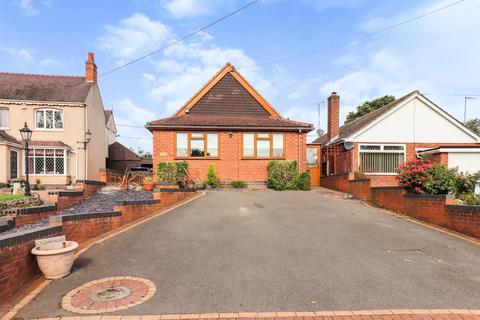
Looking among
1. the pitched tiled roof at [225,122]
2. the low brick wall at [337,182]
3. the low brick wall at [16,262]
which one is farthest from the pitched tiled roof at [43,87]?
the low brick wall at [16,262]

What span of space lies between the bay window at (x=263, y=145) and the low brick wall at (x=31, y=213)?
410 inches

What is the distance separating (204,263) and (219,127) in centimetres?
1224

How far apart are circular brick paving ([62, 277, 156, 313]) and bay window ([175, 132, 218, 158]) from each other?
1268cm

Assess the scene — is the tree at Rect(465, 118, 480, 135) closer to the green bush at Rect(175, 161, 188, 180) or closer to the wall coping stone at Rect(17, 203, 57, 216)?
the green bush at Rect(175, 161, 188, 180)

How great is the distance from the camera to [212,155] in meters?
17.9

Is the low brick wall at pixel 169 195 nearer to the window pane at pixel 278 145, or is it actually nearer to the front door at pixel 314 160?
the window pane at pixel 278 145

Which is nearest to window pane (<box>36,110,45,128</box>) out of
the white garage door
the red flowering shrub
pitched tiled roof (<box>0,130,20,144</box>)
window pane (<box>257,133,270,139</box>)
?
pitched tiled roof (<box>0,130,20,144</box>)

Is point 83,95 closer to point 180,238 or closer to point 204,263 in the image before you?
point 180,238

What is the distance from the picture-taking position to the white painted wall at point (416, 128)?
18656 mm

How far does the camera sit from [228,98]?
65.2 ft

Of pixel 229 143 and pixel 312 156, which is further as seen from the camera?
pixel 312 156

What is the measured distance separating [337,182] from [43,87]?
76.6 ft

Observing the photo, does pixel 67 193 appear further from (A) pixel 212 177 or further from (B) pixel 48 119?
(B) pixel 48 119

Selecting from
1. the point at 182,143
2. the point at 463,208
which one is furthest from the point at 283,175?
the point at 463,208
